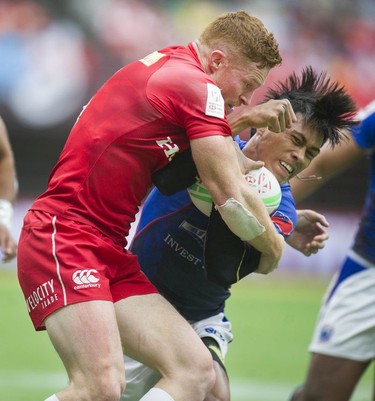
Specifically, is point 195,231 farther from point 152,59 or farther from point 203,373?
point 152,59

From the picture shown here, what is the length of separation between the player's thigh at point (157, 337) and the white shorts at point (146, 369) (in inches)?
27.1

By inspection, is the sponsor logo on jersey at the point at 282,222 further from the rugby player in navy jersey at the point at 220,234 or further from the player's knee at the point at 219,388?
the player's knee at the point at 219,388

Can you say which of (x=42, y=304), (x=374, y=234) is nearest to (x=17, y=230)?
(x=374, y=234)

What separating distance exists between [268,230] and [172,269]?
2.86ft

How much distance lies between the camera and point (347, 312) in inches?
238

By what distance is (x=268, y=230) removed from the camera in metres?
4.52

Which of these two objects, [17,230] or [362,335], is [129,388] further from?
[17,230]

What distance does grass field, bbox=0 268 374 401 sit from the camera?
7.95 metres

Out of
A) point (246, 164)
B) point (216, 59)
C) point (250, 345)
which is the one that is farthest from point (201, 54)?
point (250, 345)

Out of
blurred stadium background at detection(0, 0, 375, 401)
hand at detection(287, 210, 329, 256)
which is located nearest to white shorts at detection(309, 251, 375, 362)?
hand at detection(287, 210, 329, 256)

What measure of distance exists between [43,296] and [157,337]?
21.8 inches

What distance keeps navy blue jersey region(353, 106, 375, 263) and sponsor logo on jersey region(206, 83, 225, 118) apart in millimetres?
1926

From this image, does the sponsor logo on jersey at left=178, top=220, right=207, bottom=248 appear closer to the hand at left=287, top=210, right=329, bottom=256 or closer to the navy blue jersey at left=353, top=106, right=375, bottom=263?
the hand at left=287, top=210, right=329, bottom=256

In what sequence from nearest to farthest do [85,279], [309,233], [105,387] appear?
[105,387] < [85,279] < [309,233]
